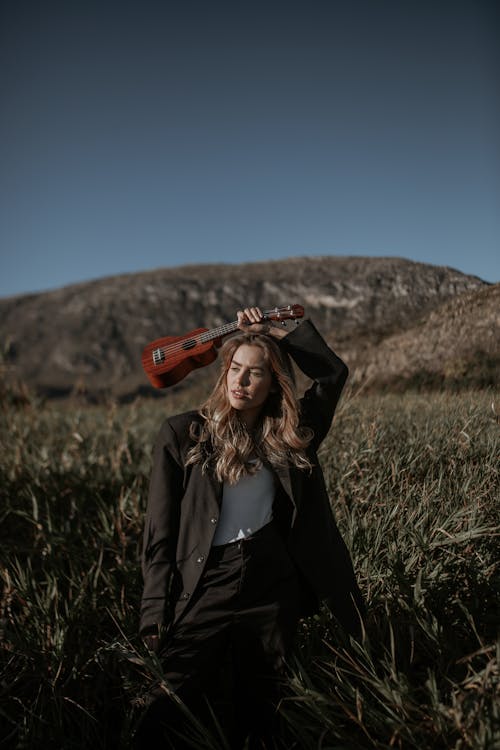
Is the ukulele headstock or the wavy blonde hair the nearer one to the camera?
the wavy blonde hair

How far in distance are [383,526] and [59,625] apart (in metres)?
1.53

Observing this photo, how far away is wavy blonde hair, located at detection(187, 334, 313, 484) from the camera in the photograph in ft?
6.26

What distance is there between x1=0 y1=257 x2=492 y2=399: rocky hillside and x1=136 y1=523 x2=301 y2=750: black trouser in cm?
178

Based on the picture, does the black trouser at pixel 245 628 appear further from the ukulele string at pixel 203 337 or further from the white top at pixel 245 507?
the ukulele string at pixel 203 337

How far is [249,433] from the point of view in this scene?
6.61 feet

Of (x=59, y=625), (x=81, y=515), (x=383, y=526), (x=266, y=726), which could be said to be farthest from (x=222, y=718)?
(x=81, y=515)

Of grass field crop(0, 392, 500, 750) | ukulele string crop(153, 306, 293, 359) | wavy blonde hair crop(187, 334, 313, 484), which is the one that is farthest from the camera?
ukulele string crop(153, 306, 293, 359)

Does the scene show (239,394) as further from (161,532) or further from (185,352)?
(161,532)

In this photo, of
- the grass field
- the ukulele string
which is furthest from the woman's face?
the grass field

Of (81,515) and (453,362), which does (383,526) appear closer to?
(453,362)

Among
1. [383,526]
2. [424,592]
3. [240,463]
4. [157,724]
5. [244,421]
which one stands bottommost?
[157,724]

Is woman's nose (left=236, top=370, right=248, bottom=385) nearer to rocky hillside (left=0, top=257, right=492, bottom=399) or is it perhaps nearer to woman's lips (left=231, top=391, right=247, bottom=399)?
woman's lips (left=231, top=391, right=247, bottom=399)

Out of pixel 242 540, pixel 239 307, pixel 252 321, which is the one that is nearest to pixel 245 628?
pixel 242 540

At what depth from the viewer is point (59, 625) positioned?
96.3 inches
